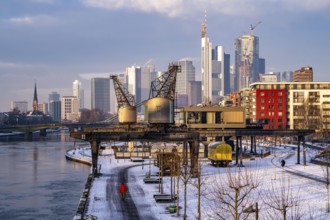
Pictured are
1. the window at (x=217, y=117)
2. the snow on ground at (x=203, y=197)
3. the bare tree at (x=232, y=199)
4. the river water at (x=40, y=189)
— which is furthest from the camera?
the window at (x=217, y=117)

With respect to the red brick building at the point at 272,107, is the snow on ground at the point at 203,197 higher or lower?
lower

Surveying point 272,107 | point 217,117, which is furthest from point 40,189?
point 272,107

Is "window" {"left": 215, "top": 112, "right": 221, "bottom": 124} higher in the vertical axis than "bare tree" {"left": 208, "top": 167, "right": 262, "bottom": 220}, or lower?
higher

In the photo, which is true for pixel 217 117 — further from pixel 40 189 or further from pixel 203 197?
pixel 203 197

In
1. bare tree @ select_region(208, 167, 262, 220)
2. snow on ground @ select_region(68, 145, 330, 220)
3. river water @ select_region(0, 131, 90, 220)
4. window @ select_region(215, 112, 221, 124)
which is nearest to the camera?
bare tree @ select_region(208, 167, 262, 220)

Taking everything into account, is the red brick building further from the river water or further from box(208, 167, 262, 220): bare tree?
box(208, 167, 262, 220): bare tree

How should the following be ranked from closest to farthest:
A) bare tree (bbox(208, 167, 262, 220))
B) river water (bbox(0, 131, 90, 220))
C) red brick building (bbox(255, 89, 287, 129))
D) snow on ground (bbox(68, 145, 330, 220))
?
bare tree (bbox(208, 167, 262, 220))
snow on ground (bbox(68, 145, 330, 220))
river water (bbox(0, 131, 90, 220))
red brick building (bbox(255, 89, 287, 129))

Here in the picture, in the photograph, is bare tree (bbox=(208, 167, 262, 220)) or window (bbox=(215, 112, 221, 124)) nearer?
bare tree (bbox=(208, 167, 262, 220))

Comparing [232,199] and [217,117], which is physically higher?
[217,117]

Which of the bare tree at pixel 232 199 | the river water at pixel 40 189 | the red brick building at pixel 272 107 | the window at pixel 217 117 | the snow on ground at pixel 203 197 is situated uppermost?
the red brick building at pixel 272 107

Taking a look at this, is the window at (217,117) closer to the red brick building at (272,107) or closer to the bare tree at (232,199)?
the bare tree at (232,199)

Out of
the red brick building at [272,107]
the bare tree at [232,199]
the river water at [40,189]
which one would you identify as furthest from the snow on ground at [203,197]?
the red brick building at [272,107]

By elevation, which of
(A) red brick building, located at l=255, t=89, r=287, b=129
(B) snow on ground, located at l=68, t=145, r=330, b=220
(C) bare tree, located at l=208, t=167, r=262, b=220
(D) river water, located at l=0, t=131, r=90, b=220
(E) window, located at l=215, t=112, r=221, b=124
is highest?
(A) red brick building, located at l=255, t=89, r=287, b=129

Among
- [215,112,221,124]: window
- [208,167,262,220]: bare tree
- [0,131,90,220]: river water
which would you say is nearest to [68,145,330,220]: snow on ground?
[208,167,262,220]: bare tree
